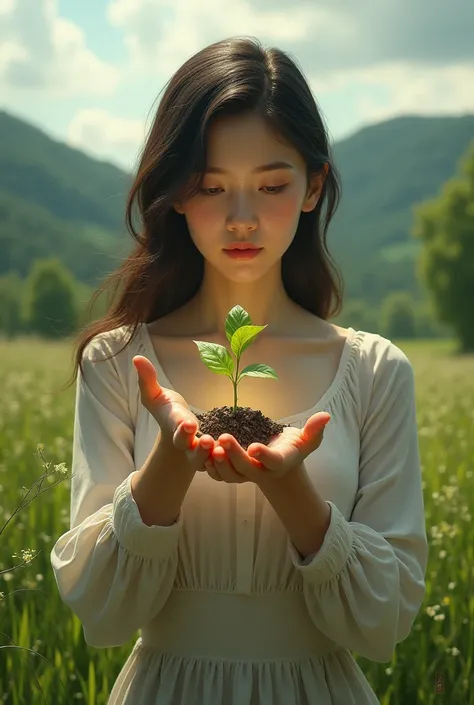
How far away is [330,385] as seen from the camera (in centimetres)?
236

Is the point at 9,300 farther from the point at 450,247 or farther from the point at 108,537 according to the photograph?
the point at 108,537

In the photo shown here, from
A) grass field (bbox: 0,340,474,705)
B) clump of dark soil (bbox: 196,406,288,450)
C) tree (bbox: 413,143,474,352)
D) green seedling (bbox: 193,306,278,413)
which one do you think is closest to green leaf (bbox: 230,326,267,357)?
green seedling (bbox: 193,306,278,413)

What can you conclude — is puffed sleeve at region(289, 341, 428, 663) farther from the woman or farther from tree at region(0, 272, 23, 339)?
tree at region(0, 272, 23, 339)

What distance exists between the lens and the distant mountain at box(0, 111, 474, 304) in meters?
29.7

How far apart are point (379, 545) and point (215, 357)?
0.51 metres

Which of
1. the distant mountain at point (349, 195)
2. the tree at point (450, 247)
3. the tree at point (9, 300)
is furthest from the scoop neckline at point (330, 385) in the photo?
the tree at point (450, 247)

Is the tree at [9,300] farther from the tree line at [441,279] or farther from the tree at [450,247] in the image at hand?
the tree at [450,247]

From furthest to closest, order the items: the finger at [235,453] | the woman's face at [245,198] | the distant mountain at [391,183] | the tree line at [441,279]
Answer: the distant mountain at [391,183]
the tree line at [441,279]
the woman's face at [245,198]
the finger at [235,453]

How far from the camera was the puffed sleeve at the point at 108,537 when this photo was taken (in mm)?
2045

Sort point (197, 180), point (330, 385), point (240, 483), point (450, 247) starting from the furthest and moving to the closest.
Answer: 1. point (450, 247)
2. point (330, 385)
3. point (197, 180)
4. point (240, 483)

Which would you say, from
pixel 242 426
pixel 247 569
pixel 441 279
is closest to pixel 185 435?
pixel 242 426

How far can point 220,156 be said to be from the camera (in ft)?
7.29

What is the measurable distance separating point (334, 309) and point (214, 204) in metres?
0.58

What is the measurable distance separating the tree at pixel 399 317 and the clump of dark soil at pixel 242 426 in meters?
30.0
